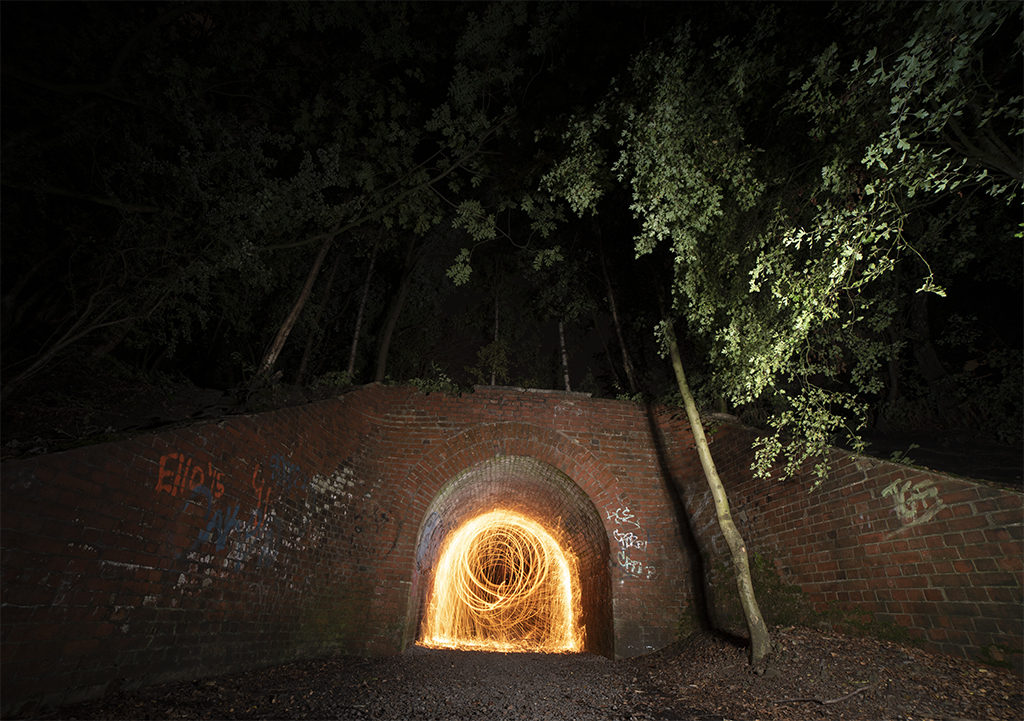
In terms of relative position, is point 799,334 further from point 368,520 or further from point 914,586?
point 368,520

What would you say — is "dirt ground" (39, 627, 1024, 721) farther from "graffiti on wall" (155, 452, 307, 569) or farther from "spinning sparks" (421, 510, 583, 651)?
"spinning sparks" (421, 510, 583, 651)

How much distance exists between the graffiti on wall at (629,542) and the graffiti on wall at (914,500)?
14.7 ft

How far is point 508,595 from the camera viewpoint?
14.8 meters

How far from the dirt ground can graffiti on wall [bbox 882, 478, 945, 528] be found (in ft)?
4.20

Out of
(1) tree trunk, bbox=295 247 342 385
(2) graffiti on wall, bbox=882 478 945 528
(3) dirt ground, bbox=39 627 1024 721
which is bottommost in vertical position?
(3) dirt ground, bbox=39 627 1024 721

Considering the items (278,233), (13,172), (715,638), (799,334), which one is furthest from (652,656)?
(13,172)

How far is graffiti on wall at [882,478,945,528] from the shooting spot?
471cm

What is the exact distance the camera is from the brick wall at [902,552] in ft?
13.5

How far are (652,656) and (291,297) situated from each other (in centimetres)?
1198

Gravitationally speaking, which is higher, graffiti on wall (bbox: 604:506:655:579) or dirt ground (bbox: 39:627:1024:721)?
graffiti on wall (bbox: 604:506:655:579)

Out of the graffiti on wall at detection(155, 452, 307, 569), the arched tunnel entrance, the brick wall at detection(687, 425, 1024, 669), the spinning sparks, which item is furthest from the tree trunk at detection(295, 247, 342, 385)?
the brick wall at detection(687, 425, 1024, 669)

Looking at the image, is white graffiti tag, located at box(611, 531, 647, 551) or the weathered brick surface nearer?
the weathered brick surface

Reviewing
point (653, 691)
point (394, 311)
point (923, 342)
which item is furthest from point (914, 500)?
point (394, 311)

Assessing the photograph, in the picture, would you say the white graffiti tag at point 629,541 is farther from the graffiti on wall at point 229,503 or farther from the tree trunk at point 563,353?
the graffiti on wall at point 229,503
